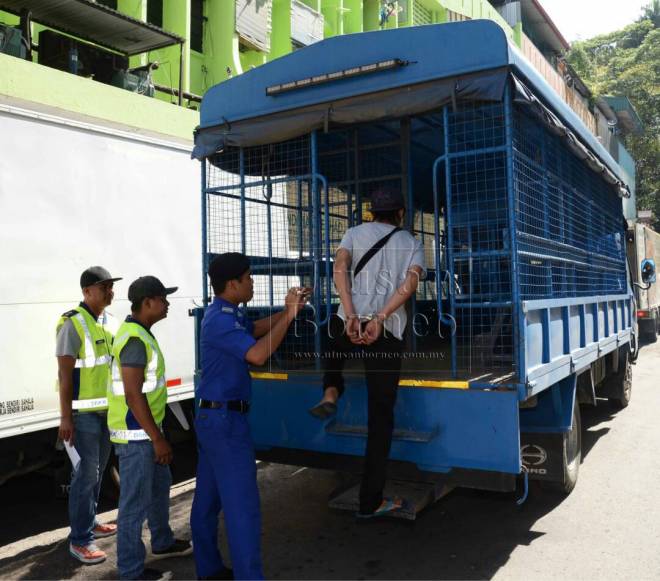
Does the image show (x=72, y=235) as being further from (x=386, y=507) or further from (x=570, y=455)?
(x=570, y=455)

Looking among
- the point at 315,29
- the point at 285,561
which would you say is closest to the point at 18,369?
the point at 285,561

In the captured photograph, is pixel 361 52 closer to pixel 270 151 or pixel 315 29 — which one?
pixel 270 151

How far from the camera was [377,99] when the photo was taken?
12.9 feet

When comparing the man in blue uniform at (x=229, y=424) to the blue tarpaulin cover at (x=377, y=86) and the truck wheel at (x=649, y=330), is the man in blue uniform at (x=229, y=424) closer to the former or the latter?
the blue tarpaulin cover at (x=377, y=86)

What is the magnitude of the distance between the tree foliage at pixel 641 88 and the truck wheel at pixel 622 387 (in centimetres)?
2878

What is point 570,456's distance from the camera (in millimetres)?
4727

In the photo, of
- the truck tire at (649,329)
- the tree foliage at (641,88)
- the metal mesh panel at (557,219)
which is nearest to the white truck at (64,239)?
the metal mesh panel at (557,219)

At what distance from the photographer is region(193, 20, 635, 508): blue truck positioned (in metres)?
3.57

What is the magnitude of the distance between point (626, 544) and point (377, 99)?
3253 mm

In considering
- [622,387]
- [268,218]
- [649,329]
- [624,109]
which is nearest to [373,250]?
[268,218]

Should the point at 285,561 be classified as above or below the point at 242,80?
below

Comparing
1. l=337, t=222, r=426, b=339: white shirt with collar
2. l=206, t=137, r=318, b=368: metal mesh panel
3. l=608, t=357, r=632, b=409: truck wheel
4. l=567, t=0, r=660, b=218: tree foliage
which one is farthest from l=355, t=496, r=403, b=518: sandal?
l=567, t=0, r=660, b=218: tree foliage

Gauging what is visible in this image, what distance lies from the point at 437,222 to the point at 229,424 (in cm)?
237

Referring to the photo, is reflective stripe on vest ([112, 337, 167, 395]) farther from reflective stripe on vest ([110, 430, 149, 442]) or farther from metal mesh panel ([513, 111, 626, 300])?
metal mesh panel ([513, 111, 626, 300])
